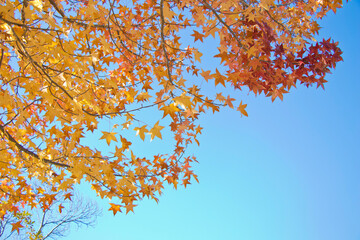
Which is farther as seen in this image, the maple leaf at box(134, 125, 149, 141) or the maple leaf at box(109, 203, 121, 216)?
the maple leaf at box(109, 203, 121, 216)

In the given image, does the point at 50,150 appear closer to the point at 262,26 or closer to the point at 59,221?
the point at 262,26

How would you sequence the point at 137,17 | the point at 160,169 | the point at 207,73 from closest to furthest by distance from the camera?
the point at 207,73, the point at 160,169, the point at 137,17

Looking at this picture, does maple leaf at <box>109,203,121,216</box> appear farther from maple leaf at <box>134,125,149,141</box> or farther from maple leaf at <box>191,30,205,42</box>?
maple leaf at <box>191,30,205,42</box>

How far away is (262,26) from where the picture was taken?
2236mm

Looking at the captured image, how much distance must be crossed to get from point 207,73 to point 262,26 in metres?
0.66

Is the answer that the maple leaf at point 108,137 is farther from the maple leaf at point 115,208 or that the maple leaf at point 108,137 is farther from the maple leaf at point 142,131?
the maple leaf at point 115,208

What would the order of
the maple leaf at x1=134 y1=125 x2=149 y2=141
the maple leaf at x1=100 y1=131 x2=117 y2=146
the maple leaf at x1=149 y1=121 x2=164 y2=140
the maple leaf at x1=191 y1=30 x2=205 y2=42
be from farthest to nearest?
the maple leaf at x1=191 y1=30 x2=205 y2=42
the maple leaf at x1=100 y1=131 x2=117 y2=146
the maple leaf at x1=134 y1=125 x2=149 y2=141
the maple leaf at x1=149 y1=121 x2=164 y2=140

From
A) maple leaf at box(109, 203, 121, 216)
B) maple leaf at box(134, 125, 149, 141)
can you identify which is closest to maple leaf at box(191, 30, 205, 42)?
maple leaf at box(134, 125, 149, 141)

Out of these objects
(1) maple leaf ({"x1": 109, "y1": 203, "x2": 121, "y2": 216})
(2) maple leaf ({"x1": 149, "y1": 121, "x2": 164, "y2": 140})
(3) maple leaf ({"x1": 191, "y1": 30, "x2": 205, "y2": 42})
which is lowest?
(1) maple leaf ({"x1": 109, "y1": 203, "x2": 121, "y2": 216})

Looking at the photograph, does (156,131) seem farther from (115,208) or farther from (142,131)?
(115,208)

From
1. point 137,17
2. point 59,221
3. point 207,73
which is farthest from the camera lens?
point 59,221

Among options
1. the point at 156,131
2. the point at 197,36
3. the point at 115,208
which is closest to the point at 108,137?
the point at 156,131

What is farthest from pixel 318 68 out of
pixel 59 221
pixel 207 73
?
pixel 59 221

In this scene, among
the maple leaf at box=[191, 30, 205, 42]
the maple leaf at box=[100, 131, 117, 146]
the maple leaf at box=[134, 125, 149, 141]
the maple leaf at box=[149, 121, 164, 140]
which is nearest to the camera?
the maple leaf at box=[149, 121, 164, 140]
